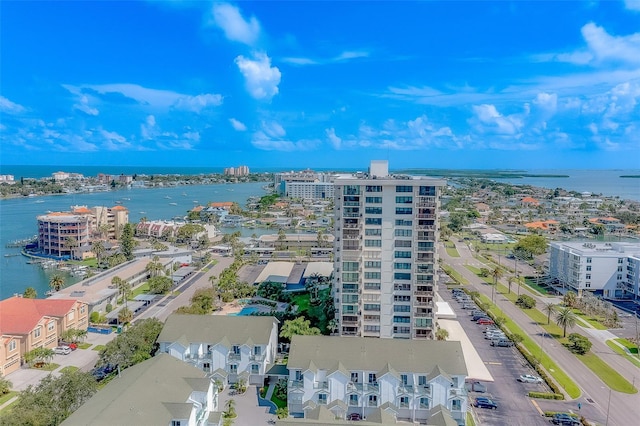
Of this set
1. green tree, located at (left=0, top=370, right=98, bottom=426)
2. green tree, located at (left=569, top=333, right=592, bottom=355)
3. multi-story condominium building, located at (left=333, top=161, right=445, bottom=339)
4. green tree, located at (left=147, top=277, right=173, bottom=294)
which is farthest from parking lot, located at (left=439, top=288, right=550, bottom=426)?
green tree, located at (left=147, top=277, right=173, bottom=294)

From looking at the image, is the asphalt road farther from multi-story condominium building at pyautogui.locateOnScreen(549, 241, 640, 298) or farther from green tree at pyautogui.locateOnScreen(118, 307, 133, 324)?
green tree at pyautogui.locateOnScreen(118, 307, 133, 324)

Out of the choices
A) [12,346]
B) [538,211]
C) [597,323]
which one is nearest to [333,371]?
[12,346]

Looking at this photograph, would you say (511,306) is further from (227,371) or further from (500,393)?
(227,371)

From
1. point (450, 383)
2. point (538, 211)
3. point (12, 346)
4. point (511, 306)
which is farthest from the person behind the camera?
point (538, 211)

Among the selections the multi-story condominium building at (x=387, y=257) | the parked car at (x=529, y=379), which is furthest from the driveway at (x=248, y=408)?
the parked car at (x=529, y=379)

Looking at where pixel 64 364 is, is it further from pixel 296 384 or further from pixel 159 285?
pixel 296 384

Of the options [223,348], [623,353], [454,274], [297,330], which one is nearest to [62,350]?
[223,348]

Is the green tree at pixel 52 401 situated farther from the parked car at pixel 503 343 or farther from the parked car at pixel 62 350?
the parked car at pixel 503 343

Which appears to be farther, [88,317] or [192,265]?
[192,265]
